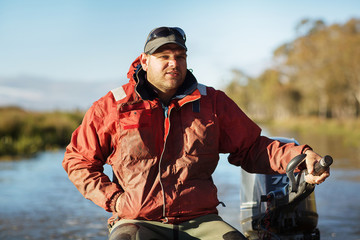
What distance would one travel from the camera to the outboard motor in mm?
3848

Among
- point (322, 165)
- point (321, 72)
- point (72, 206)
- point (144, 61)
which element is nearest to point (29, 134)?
point (72, 206)

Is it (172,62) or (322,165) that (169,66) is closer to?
(172,62)

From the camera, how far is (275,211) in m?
3.87

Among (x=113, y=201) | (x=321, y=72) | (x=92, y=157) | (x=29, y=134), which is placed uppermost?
(x=321, y=72)

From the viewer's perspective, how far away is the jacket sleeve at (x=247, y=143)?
3439 mm

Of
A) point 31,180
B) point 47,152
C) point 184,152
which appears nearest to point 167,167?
point 184,152

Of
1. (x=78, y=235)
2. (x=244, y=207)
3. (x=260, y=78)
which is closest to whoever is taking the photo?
(x=244, y=207)

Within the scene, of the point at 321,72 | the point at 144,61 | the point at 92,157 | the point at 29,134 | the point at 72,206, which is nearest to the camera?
the point at 92,157

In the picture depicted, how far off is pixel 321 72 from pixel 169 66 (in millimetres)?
44173

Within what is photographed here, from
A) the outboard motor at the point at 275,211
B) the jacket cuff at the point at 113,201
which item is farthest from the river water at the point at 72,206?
the jacket cuff at the point at 113,201

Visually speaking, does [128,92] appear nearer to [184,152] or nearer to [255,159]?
[184,152]

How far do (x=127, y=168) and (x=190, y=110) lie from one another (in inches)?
24.1

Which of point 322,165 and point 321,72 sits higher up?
point 321,72

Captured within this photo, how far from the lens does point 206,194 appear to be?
10.5 ft
